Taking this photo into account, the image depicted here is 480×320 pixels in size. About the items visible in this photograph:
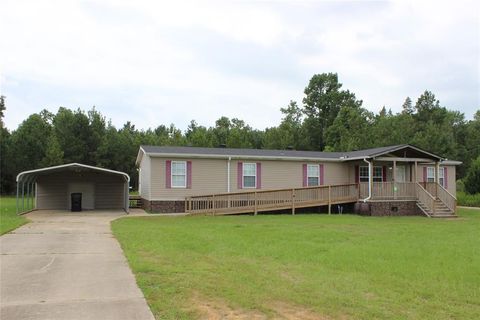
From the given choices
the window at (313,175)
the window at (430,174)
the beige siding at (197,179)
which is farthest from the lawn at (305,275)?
the window at (430,174)

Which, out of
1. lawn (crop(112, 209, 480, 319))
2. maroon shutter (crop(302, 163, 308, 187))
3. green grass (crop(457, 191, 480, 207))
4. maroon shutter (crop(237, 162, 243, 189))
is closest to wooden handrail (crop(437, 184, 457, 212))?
maroon shutter (crop(302, 163, 308, 187))

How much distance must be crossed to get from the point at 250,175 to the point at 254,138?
36.3 meters

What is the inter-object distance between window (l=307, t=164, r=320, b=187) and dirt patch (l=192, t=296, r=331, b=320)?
2019cm

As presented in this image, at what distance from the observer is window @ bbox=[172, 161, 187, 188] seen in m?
23.3

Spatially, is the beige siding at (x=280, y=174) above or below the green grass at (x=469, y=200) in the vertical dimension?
above

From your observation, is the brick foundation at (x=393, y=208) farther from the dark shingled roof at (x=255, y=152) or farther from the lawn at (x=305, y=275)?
the lawn at (x=305, y=275)

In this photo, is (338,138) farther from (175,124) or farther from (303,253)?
(303,253)

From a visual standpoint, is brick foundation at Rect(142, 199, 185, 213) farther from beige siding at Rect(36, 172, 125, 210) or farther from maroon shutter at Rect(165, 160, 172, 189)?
beige siding at Rect(36, 172, 125, 210)

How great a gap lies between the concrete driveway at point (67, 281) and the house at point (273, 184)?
10688mm

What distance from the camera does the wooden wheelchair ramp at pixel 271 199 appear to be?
22.2 meters

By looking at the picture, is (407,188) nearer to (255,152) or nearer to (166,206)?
(255,152)

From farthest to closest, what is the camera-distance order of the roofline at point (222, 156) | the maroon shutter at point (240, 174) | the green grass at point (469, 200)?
1. the green grass at point (469, 200)
2. the maroon shutter at point (240, 174)
3. the roofline at point (222, 156)

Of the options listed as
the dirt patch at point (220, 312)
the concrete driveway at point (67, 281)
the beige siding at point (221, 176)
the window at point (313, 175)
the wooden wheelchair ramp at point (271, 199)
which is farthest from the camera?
the window at point (313, 175)

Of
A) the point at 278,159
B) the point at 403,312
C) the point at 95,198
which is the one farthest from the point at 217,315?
the point at 95,198
